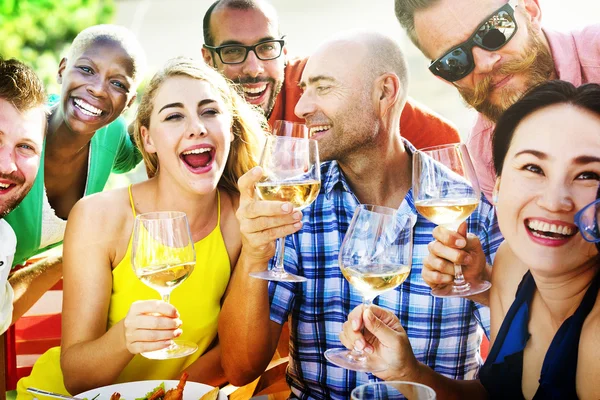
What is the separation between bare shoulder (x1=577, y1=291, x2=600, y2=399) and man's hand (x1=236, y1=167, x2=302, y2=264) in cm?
69

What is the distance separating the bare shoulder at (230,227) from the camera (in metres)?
2.13

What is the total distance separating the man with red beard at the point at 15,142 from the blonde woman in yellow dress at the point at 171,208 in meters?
0.24

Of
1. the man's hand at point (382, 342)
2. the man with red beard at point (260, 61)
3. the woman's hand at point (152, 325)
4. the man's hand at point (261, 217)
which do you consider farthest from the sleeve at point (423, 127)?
the woman's hand at point (152, 325)

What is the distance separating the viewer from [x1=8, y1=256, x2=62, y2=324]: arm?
7.54 ft

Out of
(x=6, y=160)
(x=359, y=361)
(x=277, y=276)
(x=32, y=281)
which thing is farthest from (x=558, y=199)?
(x=32, y=281)

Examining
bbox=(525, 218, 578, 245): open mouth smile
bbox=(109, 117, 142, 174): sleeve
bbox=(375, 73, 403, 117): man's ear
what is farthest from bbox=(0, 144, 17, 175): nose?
→ bbox=(525, 218, 578, 245): open mouth smile

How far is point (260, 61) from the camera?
2143mm

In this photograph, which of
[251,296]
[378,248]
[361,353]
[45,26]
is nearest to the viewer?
[378,248]

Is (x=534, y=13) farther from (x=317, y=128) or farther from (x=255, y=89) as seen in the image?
(x=255, y=89)

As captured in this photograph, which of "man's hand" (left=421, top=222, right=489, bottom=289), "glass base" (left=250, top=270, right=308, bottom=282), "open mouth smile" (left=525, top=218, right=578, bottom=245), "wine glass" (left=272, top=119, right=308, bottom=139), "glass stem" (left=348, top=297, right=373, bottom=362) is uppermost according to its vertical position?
"wine glass" (left=272, top=119, right=308, bottom=139)

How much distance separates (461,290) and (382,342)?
Result: 25 centimetres

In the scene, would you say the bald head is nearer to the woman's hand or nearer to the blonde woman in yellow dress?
the blonde woman in yellow dress

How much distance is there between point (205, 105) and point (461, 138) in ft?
2.60

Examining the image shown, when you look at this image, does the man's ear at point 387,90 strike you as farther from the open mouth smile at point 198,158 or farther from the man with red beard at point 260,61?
the open mouth smile at point 198,158
